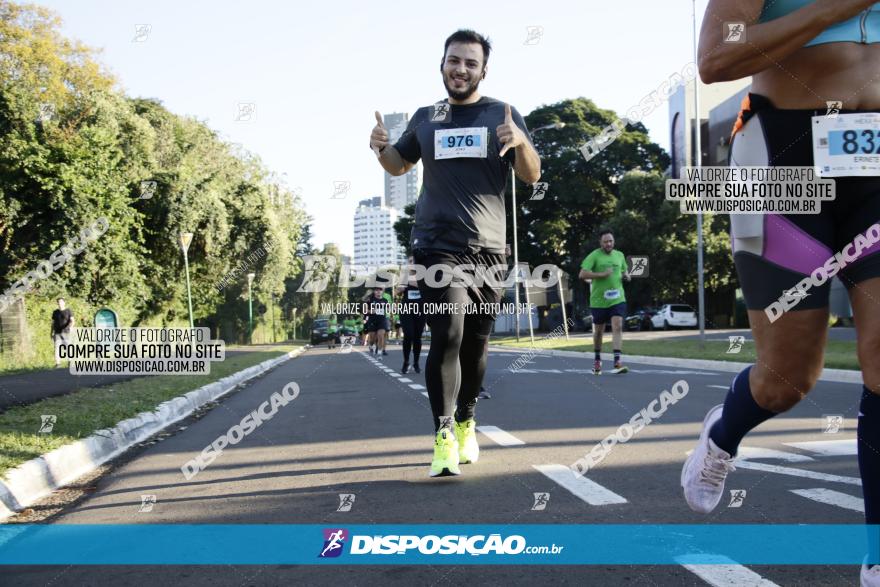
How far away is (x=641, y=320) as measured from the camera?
151 ft

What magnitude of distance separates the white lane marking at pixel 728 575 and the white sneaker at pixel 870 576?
346mm

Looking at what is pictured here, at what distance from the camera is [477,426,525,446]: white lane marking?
5777 millimetres

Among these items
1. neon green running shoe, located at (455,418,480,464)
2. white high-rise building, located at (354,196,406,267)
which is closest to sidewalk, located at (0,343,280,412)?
neon green running shoe, located at (455,418,480,464)

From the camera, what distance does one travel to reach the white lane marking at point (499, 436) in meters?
5.78

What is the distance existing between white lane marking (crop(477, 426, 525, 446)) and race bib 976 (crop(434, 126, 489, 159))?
7.04 feet

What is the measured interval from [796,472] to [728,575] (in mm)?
1977

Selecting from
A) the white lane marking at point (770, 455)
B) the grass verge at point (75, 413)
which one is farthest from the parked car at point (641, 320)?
the white lane marking at point (770, 455)

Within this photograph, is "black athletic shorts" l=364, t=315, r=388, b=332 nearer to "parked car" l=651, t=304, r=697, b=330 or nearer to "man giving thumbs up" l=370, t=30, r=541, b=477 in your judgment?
"man giving thumbs up" l=370, t=30, r=541, b=477

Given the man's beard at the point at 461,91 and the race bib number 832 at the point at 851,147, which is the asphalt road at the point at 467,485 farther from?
the man's beard at the point at 461,91

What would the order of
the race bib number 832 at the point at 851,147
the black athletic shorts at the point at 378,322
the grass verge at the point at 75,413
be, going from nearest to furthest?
the race bib number 832 at the point at 851,147
the grass verge at the point at 75,413
the black athletic shorts at the point at 378,322

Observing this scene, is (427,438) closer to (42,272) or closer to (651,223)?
(42,272)

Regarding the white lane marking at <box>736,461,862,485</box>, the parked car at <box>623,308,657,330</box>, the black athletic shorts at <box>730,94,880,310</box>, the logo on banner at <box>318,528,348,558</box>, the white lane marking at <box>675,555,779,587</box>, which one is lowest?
the parked car at <box>623,308,657,330</box>

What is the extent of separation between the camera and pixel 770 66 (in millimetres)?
2480

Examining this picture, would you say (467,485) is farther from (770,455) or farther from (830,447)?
(830,447)
